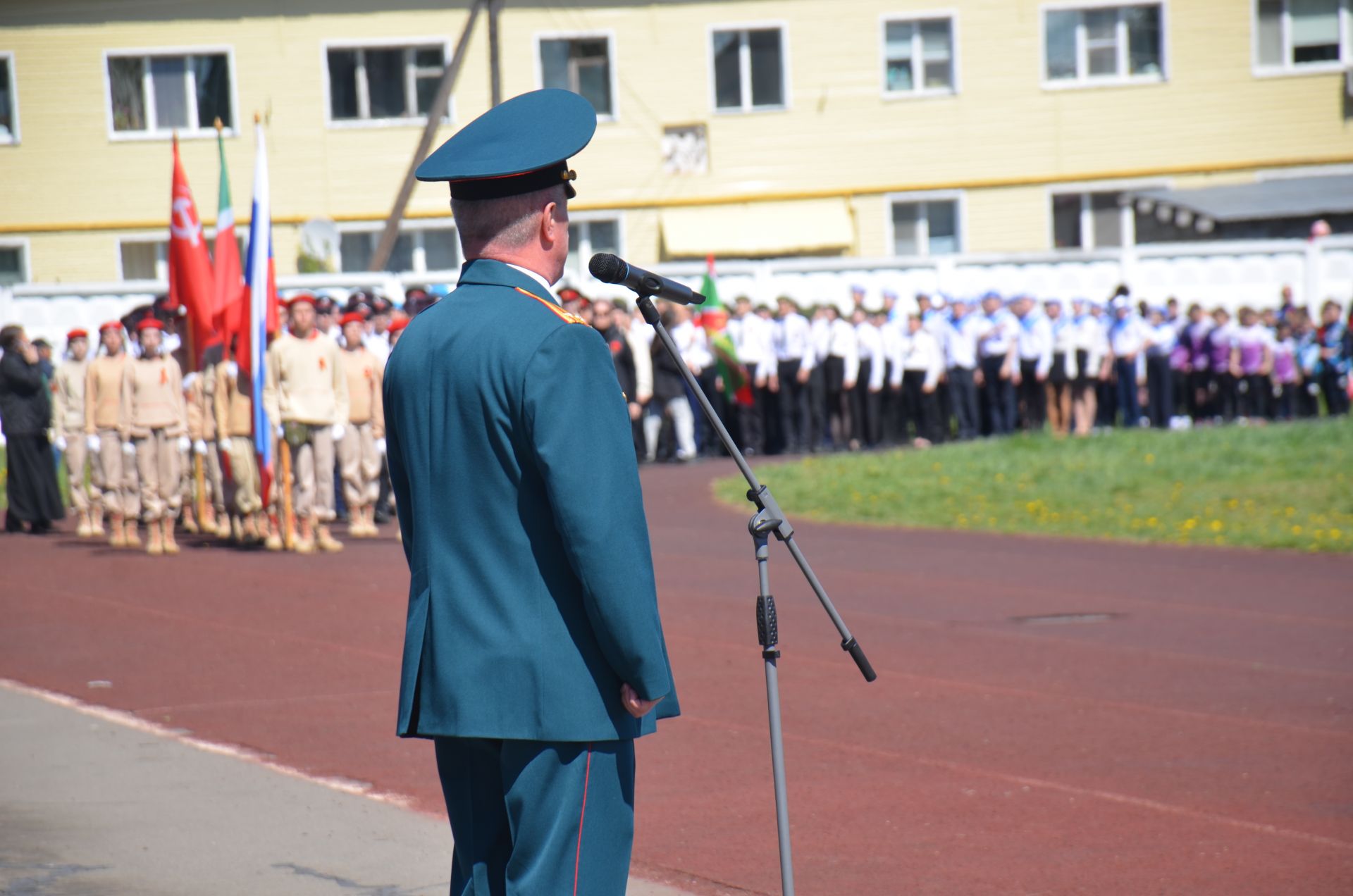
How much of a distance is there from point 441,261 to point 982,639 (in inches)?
1041

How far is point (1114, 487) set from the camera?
18.1 metres

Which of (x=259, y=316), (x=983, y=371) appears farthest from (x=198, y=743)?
(x=983, y=371)

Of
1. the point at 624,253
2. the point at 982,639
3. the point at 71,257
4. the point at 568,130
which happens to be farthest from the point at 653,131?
the point at 568,130

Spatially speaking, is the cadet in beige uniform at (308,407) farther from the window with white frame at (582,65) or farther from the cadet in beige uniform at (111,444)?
the window with white frame at (582,65)

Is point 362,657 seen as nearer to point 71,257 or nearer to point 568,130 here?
point 568,130

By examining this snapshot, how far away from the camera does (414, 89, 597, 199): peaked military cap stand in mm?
3471

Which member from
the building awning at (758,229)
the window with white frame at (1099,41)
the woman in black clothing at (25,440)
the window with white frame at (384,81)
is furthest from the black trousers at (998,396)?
the window with white frame at (384,81)

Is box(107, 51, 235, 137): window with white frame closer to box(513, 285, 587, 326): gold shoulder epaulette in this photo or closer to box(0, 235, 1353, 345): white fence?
box(0, 235, 1353, 345): white fence

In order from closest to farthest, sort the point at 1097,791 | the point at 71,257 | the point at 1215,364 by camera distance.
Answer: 1. the point at 1097,791
2. the point at 1215,364
3. the point at 71,257

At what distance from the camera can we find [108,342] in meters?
16.5

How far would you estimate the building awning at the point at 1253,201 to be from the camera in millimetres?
30938

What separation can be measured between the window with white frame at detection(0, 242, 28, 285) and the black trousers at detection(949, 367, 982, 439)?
1954cm

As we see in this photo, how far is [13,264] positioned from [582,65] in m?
12.2

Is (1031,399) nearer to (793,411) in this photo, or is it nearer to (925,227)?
(793,411)
